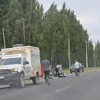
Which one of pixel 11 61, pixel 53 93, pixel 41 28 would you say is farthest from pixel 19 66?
pixel 41 28

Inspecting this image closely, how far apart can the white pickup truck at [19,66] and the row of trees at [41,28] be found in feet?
62.2

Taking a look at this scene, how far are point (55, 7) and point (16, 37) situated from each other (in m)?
20.9

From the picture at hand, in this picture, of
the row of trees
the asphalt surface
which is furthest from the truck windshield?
the row of trees

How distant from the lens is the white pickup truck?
21781mm

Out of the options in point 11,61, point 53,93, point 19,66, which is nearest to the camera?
point 53,93

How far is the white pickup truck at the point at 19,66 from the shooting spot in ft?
71.5

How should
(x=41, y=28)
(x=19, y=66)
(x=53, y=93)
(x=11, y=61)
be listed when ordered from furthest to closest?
(x=41, y=28), (x=11, y=61), (x=19, y=66), (x=53, y=93)

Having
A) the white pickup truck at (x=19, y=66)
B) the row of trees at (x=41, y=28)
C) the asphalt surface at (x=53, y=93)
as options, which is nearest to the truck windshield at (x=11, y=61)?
the white pickup truck at (x=19, y=66)

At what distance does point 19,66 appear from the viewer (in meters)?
22.5

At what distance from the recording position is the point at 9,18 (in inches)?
2087

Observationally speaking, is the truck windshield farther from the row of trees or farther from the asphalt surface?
the row of trees

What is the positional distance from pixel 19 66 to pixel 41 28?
3518cm

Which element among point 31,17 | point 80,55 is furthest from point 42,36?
point 80,55

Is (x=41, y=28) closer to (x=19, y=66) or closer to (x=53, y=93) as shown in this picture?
(x=19, y=66)
